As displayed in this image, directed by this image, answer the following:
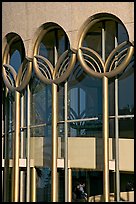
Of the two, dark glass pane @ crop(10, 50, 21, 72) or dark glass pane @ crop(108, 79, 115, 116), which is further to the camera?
dark glass pane @ crop(10, 50, 21, 72)

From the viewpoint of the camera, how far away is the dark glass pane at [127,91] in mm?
14164

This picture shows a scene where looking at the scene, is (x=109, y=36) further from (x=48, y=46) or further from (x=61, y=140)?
(x=61, y=140)

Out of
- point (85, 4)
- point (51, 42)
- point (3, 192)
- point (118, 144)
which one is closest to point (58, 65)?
point (51, 42)

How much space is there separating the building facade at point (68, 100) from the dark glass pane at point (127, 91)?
0.03 metres

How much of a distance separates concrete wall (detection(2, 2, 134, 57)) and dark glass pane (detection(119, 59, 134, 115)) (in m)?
0.99

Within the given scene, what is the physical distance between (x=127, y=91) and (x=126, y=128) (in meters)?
1.06

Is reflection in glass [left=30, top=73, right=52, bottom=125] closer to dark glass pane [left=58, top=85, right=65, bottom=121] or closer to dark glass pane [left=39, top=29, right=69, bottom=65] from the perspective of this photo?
dark glass pane [left=58, top=85, right=65, bottom=121]

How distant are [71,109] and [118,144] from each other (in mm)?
2150

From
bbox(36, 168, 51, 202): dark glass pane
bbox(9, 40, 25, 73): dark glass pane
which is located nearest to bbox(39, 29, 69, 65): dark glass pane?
bbox(9, 40, 25, 73): dark glass pane

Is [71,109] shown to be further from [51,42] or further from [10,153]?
[10,153]

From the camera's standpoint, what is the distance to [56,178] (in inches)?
605

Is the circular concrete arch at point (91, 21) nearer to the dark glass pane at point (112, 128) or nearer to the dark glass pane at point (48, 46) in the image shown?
the dark glass pane at point (48, 46)

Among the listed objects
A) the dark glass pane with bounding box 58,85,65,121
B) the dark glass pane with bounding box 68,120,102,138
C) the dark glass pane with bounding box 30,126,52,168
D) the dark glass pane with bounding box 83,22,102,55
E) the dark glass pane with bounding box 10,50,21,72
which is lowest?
the dark glass pane with bounding box 30,126,52,168

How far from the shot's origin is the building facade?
1416 centimetres
